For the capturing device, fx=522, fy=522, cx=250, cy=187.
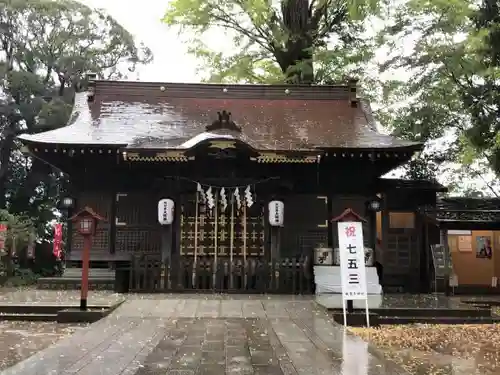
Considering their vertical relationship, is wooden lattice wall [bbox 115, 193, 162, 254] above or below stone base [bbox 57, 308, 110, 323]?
above

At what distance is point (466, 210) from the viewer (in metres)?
16.2

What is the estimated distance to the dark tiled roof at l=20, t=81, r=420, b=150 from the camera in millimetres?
14844

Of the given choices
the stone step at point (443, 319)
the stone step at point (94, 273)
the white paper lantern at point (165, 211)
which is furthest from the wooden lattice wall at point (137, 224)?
the stone step at point (443, 319)

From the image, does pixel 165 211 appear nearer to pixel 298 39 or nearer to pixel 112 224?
pixel 112 224

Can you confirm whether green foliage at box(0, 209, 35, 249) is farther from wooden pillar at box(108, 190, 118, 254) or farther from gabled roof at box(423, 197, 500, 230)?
gabled roof at box(423, 197, 500, 230)

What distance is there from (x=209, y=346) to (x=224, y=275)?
6400 millimetres

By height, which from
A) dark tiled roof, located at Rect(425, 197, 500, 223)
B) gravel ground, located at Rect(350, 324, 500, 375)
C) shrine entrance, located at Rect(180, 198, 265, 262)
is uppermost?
dark tiled roof, located at Rect(425, 197, 500, 223)

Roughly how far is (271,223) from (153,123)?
523 cm

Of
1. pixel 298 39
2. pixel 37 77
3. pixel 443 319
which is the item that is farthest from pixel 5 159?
pixel 443 319

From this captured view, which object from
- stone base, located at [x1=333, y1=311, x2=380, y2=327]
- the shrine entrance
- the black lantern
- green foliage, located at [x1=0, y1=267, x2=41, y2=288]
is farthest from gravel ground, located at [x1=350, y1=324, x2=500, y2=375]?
green foliage, located at [x1=0, y1=267, x2=41, y2=288]

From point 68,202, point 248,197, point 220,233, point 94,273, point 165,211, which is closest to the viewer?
point 165,211

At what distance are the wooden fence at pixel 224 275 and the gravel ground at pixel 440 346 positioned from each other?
4.20m

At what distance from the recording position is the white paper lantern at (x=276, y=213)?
14.3 m

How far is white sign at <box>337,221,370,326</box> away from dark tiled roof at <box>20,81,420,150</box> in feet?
17.2
